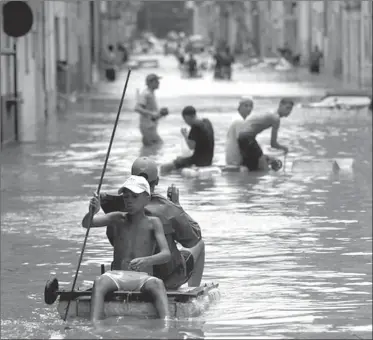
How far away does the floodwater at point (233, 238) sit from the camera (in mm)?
10320

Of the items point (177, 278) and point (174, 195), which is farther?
point (174, 195)

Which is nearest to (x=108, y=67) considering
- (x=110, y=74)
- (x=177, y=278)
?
(x=110, y=74)

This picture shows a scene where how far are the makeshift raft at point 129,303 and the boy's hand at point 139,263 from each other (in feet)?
0.72

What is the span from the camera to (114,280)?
9.75 meters

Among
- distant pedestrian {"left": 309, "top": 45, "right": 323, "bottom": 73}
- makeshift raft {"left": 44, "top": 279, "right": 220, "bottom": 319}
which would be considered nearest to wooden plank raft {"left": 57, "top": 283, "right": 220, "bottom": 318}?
makeshift raft {"left": 44, "top": 279, "right": 220, "bottom": 319}

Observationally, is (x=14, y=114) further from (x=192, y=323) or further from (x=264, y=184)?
(x=192, y=323)

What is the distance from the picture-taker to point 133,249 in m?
10.0

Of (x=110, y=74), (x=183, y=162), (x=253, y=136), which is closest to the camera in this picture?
(x=253, y=136)

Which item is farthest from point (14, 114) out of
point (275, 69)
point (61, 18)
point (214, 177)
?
point (275, 69)

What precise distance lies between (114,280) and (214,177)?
11.7 meters

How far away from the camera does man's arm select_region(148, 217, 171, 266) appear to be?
9.88 m

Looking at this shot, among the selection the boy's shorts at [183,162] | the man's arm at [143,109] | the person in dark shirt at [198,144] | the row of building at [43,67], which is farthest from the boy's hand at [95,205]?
the man's arm at [143,109]

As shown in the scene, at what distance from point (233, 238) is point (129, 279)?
541 cm

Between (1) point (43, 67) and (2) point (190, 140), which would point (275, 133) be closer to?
(2) point (190, 140)
